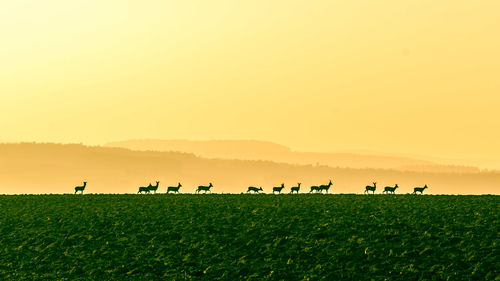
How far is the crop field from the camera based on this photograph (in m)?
33.3

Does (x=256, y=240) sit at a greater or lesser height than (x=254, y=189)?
lesser

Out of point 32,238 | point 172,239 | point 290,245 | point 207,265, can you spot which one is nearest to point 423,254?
point 290,245

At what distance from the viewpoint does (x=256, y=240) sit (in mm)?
40125

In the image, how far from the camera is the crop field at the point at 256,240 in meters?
33.3

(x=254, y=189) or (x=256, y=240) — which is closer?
(x=256, y=240)

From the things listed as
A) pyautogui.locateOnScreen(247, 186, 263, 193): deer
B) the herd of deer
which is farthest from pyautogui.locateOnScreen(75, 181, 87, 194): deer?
pyautogui.locateOnScreen(247, 186, 263, 193): deer

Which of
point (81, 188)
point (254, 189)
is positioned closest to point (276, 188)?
point (254, 189)

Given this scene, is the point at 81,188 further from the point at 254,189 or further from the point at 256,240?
the point at 256,240

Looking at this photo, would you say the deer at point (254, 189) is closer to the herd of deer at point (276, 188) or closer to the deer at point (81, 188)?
the herd of deer at point (276, 188)

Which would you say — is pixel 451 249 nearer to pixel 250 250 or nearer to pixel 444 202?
pixel 250 250

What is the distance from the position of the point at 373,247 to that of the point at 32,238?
27.2 metres

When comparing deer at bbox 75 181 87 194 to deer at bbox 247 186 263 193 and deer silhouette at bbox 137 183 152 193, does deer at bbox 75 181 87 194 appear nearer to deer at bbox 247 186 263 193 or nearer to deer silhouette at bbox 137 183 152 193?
deer silhouette at bbox 137 183 152 193

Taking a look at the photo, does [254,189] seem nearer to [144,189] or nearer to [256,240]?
[144,189]

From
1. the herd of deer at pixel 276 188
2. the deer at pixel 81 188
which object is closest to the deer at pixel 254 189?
the herd of deer at pixel 276 188
